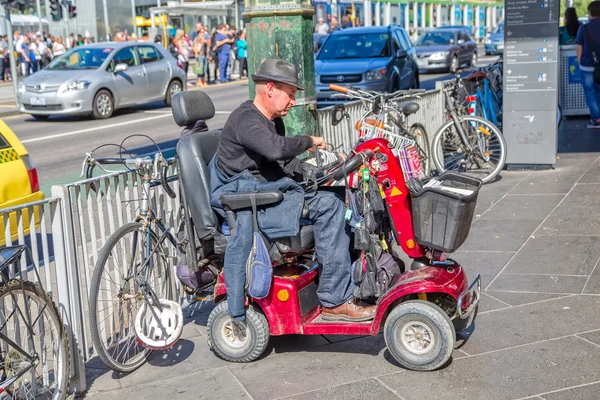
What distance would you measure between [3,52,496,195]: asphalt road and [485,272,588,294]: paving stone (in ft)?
21.6

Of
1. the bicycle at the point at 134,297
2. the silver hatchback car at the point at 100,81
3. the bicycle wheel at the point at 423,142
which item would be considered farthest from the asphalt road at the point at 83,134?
the bicycle at the point at 134,297

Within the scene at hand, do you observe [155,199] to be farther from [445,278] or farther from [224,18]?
[224,18]

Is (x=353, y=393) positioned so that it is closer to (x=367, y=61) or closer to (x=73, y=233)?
(x=73, y=233)

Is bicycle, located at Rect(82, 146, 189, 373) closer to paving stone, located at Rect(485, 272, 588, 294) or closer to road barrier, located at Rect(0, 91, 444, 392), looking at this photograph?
road barrier, located at Rect(0, 91, 444, 392)

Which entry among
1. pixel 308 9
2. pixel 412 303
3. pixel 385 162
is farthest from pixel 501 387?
pixel 308 9

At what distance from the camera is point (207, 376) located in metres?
4.63

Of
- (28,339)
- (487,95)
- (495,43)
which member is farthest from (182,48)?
(28,339)

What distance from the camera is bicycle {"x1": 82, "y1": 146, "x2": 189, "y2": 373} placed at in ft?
15.1

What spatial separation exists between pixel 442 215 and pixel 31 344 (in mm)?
2181

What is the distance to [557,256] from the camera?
253 inches

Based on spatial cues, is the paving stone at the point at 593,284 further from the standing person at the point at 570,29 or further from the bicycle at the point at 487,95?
the standing person at the point at 570,29

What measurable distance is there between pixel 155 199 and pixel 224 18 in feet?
137

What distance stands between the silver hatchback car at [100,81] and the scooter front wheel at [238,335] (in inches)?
570

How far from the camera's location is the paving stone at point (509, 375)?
4.20 m
